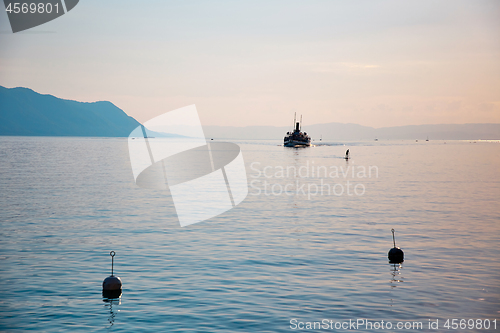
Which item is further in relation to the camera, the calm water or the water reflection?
the calm water

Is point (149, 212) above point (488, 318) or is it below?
above

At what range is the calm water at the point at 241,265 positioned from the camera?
15.4 metres

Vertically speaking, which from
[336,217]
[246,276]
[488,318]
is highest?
[336,217]

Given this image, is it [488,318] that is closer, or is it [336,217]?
[488,318]

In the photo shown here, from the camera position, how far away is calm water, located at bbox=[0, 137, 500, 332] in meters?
15.4

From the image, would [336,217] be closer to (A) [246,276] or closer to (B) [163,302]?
(A) [246,276]

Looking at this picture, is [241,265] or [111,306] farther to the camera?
[241,265]

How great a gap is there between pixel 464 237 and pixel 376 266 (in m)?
11.1

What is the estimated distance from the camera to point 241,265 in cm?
2147

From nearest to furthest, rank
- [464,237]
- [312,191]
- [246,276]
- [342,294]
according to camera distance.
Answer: [342,294]
[246,276]
[464,237]
[312,191]

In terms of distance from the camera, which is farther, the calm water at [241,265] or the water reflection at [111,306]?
the calm water at [241,265]

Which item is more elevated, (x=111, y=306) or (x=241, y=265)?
(x=241, y=265)

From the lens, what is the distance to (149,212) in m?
38.0

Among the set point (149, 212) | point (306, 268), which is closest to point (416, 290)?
point (306, 268)
